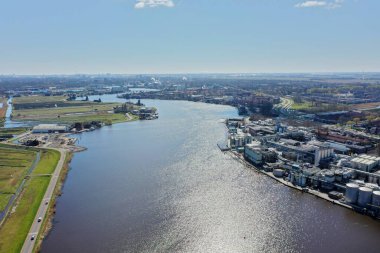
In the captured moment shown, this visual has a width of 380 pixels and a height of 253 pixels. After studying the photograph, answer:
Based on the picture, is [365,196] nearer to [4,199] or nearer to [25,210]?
[25,210]

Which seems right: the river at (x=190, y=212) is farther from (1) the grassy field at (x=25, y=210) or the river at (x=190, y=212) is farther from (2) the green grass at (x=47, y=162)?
(2) the green grass at (x=47, y=162)

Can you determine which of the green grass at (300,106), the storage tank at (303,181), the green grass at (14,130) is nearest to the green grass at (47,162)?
the green grass at (14,130)

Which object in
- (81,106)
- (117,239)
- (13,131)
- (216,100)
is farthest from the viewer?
(216,100)

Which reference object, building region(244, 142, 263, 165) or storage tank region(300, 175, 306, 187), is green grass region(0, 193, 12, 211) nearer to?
building region(244, 142, 263, 165)

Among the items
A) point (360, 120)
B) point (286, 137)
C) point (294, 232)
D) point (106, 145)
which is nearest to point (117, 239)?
point (294, 232)

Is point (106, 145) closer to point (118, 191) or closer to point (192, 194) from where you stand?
point (118, 191)

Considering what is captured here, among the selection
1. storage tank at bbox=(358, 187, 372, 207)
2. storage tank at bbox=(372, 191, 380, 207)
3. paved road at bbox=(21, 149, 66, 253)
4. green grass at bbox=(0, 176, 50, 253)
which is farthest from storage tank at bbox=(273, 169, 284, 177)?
green grass at bbox=(0, 176, 50, 253)

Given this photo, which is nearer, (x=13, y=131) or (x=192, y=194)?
(x=192, y=194)

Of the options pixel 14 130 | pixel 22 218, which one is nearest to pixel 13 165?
pixel 22 218

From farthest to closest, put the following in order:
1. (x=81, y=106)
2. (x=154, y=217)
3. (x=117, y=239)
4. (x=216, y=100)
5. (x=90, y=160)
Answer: (x=216, y=100) → (x=81, y=106) → (x=90, y=160) → (x=154, y=217) → (x=117, y=239)
